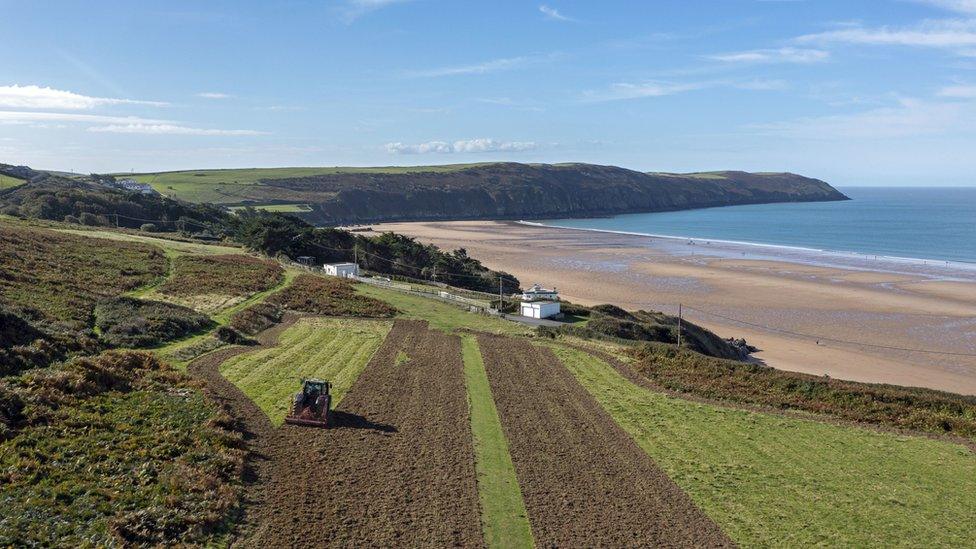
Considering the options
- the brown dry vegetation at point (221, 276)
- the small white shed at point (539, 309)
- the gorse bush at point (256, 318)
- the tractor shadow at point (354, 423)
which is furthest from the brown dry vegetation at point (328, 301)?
the tractor shadow at point (354, 423)

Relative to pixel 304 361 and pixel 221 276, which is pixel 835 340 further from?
pixel 221 276

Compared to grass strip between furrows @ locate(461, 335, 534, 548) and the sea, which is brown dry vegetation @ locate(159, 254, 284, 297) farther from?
the sea

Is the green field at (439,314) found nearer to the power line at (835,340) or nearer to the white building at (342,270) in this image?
the white building at (342,270)

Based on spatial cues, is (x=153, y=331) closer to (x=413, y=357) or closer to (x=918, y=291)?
(x=413, y=357)

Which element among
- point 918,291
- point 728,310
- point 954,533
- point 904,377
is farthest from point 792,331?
point 954,533

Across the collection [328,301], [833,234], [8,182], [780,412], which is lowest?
A: [780,412]

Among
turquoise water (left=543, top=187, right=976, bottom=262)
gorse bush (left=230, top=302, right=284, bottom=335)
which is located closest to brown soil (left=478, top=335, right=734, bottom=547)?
gorse bush (left=230, top=302, right=284, bottom=335)

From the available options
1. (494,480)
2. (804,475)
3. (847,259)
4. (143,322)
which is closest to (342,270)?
(143,322)
